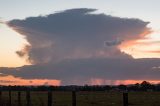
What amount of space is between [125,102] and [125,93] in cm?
38

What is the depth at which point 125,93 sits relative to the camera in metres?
17.7

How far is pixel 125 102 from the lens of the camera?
57.3ft

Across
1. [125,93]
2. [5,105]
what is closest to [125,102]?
[125,93]

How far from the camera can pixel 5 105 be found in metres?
36.8

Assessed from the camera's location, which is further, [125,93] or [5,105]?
[5,105]

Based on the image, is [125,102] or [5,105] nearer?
[125,102]

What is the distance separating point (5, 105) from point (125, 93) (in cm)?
2093

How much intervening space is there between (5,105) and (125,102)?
2106cm

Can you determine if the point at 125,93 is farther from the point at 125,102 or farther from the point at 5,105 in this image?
the point at 5,105
